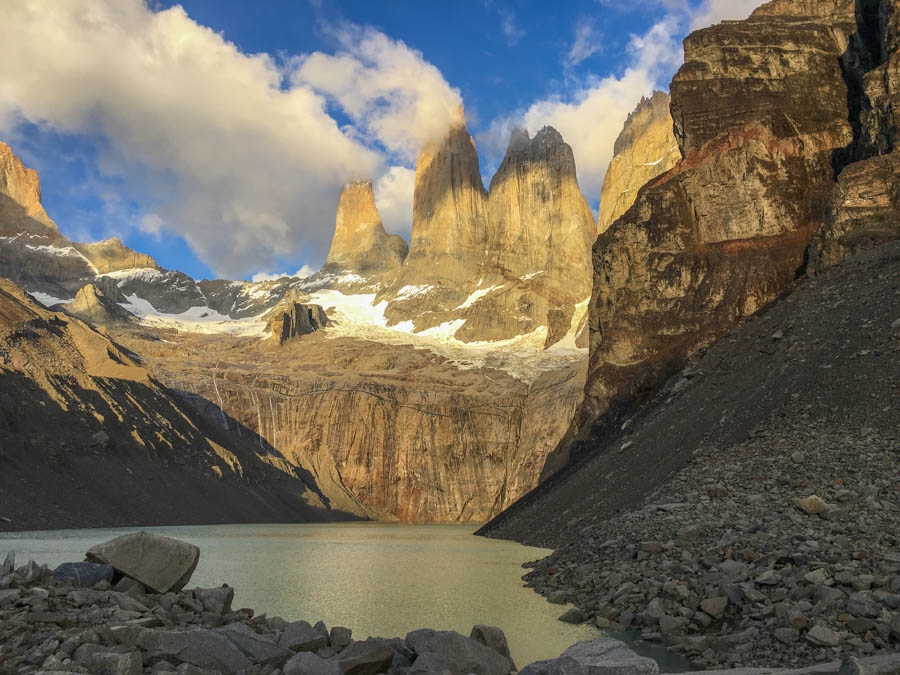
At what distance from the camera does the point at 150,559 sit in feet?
45.5

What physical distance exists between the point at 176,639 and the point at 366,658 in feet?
8.75

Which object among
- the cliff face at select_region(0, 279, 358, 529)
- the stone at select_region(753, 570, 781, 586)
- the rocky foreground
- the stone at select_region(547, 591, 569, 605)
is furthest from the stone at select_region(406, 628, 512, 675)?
the cliff face at select_region(0, 279, 358, 529)

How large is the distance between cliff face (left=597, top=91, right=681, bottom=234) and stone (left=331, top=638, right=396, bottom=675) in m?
121

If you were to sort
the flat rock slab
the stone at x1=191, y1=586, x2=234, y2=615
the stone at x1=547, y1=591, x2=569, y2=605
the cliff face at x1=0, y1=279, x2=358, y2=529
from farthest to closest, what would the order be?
the cliff face at x1=0, y1=279, x2=358, y2=529, the stone at x1=547, y1=591, x2=569, y2=605, the flat rock slab, the stone at x1=191, y1=586, x2=234, y2=615

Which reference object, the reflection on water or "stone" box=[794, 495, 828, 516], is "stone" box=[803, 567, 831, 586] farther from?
the reflection on water

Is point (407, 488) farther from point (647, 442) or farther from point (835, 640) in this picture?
point (835, 640)

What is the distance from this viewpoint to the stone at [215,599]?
43.4 ft

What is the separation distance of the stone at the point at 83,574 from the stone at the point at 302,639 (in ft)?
12.6

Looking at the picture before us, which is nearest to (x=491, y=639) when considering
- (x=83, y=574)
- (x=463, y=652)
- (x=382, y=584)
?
(x=463, y=652)

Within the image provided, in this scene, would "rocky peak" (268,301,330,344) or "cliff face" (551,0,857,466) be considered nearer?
"cliff face" (551,0,857,466)

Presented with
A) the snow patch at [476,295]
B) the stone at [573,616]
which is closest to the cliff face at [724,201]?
the stone at [573,616]

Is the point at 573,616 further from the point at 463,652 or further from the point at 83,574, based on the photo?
the point at 83,574

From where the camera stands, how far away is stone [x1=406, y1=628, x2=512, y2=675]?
36.4ft

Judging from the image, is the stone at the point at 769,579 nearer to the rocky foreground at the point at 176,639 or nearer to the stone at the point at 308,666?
the rocky foreground at the point at 176,639
